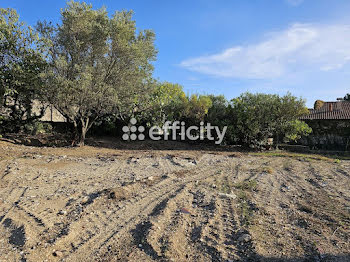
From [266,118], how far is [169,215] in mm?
9657

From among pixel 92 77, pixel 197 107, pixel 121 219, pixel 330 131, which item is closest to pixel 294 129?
pixel 197 107

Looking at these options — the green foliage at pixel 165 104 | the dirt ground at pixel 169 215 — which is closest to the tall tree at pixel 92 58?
the green foliage at pixel 165 104

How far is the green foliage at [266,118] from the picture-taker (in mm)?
11312

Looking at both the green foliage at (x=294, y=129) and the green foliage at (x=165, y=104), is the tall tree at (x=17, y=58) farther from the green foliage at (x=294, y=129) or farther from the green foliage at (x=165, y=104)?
the green foliage at (x=294, y=129)

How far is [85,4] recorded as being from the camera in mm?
8680

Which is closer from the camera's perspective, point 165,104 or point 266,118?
point 266,118

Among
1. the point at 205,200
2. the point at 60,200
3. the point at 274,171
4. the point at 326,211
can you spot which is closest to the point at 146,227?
the point at 205,200

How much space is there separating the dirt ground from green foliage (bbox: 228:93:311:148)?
5503 millimetres

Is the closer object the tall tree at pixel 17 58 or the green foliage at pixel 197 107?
the tall tree at pixel 17 58

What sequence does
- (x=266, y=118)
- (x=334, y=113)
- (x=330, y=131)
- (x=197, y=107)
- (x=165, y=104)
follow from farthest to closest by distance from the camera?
(x=334, y=113) < (x=330, y=131) < (x=197, y=107) < (x=165, y=104) < (x=266, y=118)

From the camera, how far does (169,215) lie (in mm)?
3502

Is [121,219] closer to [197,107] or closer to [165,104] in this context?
[165,104]

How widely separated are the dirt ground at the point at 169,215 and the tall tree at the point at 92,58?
3.53 meters

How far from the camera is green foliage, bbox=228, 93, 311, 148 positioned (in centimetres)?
1131
